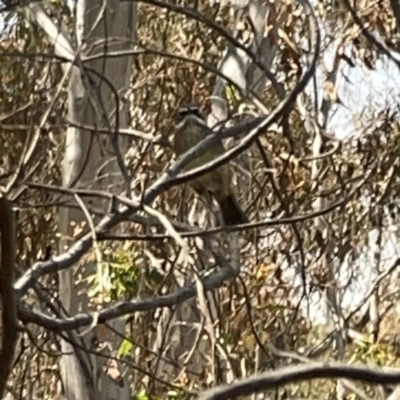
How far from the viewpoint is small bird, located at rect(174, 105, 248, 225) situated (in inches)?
150

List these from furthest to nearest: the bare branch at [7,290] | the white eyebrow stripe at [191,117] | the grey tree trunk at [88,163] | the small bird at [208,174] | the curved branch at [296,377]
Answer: the white eyebrow stripe at [191,117] → the small bird at [208,174] → the grey tree trunk at [88,163] → the bare branch at [7,290] → the curved branch at [296,377]

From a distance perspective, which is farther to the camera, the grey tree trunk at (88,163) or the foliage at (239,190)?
the grey tree trunk at (88,163)

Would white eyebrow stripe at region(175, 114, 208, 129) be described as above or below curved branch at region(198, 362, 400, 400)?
above

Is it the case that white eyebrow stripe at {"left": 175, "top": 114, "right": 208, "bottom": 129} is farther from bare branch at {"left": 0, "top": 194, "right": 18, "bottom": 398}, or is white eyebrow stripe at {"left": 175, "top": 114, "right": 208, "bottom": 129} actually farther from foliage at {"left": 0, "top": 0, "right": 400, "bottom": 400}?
bare branch at {"left": 0, "top": 194, "right": 18, "bottom": 398}

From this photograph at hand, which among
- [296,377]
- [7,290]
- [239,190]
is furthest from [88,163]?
[296,377]

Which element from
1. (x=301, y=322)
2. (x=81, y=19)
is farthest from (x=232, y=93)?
(x=301, y=322)

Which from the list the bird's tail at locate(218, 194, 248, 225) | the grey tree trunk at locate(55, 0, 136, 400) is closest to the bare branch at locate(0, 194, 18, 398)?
the grey tree trunk at locate(55, 0, 136, 400)

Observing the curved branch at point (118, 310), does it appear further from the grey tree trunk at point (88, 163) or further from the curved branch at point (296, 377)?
the curved branch at point (296, 377)

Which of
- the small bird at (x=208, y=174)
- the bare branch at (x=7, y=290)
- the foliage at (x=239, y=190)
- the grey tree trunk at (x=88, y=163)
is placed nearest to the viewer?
the bare branch at (x=7, y=290)

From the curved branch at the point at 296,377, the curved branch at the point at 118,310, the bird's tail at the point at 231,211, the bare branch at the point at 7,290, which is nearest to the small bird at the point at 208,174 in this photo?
the bird's tail at the point at 231,211

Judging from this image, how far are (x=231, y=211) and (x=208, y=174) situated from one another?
15 cm

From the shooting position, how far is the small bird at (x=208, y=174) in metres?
3.80

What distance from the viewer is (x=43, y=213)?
3895mm

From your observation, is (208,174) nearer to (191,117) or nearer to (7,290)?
(191,117)
